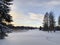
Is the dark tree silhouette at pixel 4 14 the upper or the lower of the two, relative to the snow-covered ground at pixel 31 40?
upper

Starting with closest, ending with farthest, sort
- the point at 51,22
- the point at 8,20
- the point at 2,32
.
A: the point at 2,32
the point at 8,20
the point at 51,22

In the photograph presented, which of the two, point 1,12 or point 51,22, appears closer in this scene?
point 1,12

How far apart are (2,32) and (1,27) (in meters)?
0.70

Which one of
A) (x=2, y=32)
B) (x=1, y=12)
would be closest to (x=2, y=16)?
(x=1, y=12)

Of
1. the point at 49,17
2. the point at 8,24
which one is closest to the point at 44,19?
the point at 49,17

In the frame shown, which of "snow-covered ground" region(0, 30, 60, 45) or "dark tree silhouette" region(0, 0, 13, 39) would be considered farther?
"dark tree silhouette" region(0, 0, 13, 39)

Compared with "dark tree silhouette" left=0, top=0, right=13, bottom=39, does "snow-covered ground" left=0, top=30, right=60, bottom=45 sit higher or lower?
lower

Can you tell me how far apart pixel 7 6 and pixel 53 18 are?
69008 mm

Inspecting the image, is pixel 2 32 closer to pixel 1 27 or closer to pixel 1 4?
pixel 1 27

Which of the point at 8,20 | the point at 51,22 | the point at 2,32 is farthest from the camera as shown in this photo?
the point at 51,22

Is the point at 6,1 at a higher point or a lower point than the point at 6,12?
higher

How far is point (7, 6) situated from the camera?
78.4 feet

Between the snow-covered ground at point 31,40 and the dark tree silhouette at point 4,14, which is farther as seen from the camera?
the dark tree silhouette at point 4,14

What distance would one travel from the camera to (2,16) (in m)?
23.0
